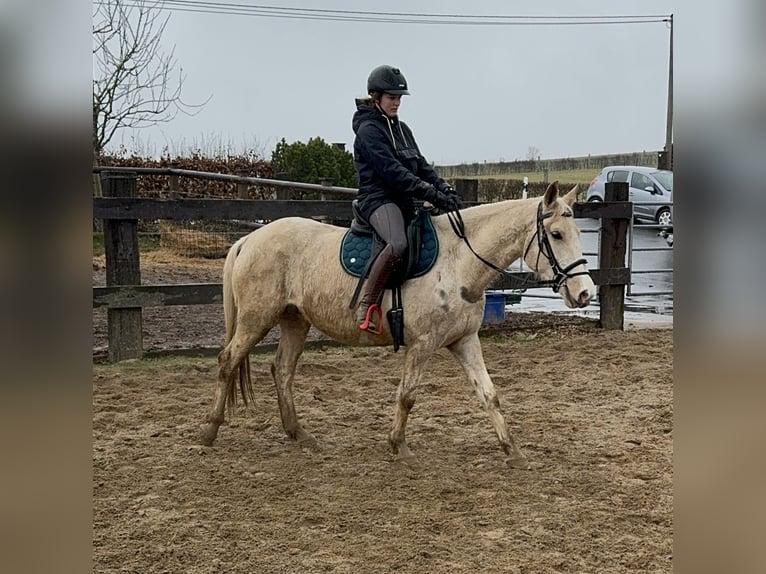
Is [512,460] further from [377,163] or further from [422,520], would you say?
[377,163]

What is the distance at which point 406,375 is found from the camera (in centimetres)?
437

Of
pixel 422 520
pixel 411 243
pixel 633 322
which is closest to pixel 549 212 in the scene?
pixel 411 243

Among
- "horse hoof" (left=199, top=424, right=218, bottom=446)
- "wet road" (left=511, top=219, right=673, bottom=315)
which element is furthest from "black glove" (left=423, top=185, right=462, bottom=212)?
"wet road" (left=511, top=219, right=673, bottom=315)

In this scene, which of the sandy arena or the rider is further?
the rider

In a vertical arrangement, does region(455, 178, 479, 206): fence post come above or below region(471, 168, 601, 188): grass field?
below

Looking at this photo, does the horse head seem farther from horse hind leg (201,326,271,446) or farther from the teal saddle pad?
horse hind leg (201,326,271,446)

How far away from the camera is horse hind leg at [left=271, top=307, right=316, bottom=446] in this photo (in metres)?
4.80

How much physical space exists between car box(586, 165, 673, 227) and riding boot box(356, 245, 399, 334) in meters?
10.7

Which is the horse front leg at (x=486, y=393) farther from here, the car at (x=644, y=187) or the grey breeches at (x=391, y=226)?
the car at (x=644, y=187)

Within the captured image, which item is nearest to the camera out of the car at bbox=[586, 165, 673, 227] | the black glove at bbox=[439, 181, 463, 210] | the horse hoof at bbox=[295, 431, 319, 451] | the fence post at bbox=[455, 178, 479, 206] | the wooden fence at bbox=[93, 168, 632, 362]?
the black glove at bbox=[439, 181, 463, 210]

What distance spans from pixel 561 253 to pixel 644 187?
47.9 feet

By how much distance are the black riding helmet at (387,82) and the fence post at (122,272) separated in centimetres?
339

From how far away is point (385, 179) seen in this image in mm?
4250
